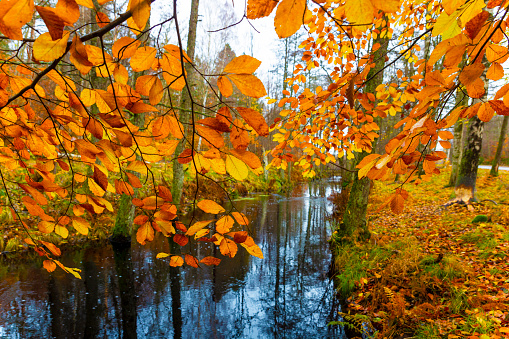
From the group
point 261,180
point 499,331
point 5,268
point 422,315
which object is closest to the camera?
point 499,331

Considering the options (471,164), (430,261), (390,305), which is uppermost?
(471,164)

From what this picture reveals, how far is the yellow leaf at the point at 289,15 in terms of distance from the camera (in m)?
0.41

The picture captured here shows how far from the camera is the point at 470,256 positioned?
3.06 metres

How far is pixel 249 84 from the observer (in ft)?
1.68

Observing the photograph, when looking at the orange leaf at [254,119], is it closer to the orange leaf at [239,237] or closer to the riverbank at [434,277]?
the orange leaf at [239,237]

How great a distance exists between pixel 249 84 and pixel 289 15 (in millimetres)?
146

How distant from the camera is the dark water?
2.89m

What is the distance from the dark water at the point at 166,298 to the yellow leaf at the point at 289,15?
2.30 metres

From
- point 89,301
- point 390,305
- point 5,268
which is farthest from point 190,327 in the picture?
point 5,268

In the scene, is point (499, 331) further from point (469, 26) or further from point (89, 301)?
point (89, 301)

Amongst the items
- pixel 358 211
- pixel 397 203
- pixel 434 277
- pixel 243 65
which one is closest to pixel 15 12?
pixel 243 65

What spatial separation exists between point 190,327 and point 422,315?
99.0 inches

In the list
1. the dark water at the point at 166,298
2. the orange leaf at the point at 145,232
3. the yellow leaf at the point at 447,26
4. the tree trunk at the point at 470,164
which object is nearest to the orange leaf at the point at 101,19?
the orange leaf at the point at 145,232

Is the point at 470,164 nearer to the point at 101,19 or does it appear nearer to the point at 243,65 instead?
the point at 243,65
